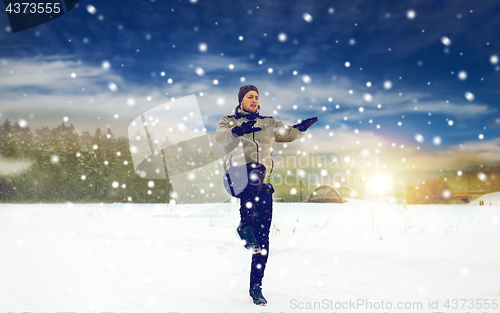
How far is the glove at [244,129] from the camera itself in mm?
3204

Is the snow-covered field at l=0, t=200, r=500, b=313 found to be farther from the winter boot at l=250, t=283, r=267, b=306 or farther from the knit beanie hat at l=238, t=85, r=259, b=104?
the knit beanie hat at l=238, t=85, r=259, b=104

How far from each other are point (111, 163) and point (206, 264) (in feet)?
101

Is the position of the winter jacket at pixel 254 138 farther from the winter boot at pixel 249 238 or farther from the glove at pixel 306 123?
the winter boot at pixel 249 238

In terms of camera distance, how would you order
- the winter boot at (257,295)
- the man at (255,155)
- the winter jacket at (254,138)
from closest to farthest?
the winter boot at (257,295) → the man at (255,155) → the winter jacket at (254,138)

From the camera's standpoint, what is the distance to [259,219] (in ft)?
11.1

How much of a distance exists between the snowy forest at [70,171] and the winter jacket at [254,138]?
25.1 m

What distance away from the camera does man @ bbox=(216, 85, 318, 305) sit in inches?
129

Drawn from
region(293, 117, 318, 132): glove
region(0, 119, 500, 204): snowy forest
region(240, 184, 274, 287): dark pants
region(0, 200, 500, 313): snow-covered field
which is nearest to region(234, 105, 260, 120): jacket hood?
region(293, 117, 318, 132): glove

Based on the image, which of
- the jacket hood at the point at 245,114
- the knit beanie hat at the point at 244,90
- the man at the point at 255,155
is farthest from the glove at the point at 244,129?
the knit beanie hat at the point at 244,90

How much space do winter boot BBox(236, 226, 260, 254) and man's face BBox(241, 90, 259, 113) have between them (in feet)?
4.42

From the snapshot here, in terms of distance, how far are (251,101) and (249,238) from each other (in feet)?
5.04

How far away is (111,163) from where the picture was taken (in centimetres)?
3225

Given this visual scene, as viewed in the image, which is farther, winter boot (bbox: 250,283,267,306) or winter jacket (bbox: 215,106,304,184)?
winter jacket (bbox: 215,106,304,184)

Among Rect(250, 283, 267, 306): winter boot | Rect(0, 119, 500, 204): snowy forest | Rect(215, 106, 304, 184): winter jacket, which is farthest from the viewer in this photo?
Rect(0, 119, 500, 204): snowy forest
